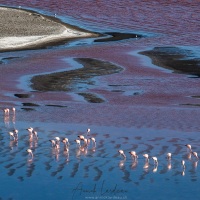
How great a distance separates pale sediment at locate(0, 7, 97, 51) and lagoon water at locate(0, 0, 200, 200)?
1.77 metres

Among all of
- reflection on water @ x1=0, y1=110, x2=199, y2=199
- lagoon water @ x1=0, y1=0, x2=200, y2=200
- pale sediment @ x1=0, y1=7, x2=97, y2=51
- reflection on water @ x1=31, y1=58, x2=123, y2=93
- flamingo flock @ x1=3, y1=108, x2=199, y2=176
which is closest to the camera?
lagoon water @ x1=0, y1=0, x2=200, y2=200

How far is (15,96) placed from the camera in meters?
29.8

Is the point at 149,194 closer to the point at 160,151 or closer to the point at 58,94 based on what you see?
the point at 160,151

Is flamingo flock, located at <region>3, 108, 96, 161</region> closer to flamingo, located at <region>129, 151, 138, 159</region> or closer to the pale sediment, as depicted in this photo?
flamingo, located at <region>129, 151, 138, 159</region>

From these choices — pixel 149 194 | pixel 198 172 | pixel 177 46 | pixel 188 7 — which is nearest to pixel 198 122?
pixel 198 172

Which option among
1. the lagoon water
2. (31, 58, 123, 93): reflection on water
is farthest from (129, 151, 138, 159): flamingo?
(31, 58, 123, 93): reflection on water

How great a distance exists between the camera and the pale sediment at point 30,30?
4644 centimetres

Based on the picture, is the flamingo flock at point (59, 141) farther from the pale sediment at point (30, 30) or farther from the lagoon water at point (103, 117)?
the pale sediment at point (30, 30)

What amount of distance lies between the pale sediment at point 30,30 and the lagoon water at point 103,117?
1774 millimetres

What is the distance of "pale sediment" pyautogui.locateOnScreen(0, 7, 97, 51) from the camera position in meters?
46.4

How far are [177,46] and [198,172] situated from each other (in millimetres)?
29589

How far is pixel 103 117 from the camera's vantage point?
25906 millimetres

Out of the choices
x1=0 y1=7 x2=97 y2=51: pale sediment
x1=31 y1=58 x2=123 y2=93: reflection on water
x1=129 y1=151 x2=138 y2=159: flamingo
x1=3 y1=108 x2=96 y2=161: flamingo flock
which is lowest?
x1=0 y1=7 x2=97 y2=51: pale sediment

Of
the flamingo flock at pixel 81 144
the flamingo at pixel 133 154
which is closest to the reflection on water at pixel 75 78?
the flamingo flock at pixel 81 144
